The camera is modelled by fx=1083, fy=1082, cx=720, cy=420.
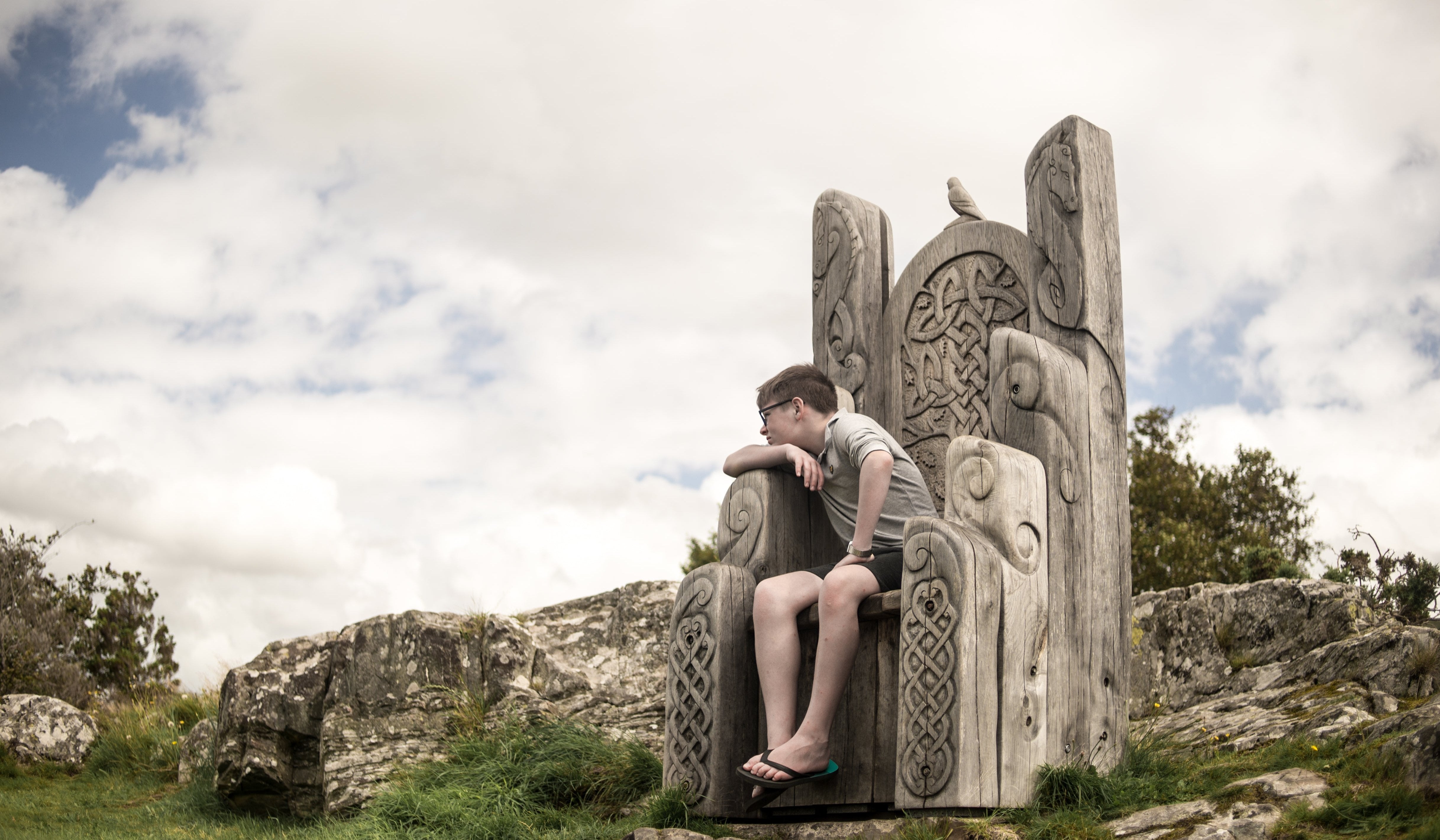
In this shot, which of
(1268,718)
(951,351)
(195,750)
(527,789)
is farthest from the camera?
(195,750)

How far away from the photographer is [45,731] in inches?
331

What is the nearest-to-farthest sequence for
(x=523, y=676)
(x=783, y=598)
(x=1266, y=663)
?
(x=783, y=598), (x=1266, y=663), (x=523, y=676)

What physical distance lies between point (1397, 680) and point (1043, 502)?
2.13 m

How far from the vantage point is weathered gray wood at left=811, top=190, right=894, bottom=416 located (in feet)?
17.2

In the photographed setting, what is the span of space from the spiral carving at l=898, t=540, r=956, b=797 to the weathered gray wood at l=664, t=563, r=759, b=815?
799 mm

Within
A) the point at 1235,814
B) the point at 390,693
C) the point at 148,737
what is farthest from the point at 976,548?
the point at 148,737

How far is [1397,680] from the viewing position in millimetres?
4797

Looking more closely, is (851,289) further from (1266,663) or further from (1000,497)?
(1266,663)

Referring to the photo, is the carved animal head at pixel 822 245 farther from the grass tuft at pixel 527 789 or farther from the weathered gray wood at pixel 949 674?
the grass tuft at pixel 527 789

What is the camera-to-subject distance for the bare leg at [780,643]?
4016 millimetres

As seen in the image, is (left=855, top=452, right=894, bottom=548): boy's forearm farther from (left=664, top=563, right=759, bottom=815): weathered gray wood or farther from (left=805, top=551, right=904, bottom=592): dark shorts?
(left=664, top=563, right=759, bottom=815): weathered gray wood

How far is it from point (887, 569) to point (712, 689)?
86 cm

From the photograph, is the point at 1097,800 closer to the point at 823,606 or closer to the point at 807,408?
the point at 823,606

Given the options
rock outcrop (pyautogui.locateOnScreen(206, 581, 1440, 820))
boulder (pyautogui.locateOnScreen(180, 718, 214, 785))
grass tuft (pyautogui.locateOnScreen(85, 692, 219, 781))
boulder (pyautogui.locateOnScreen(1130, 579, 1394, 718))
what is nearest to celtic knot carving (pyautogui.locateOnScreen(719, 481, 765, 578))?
rock outcrop (pyautogui.locateOnScreen(206, 581, 1440, 820))
